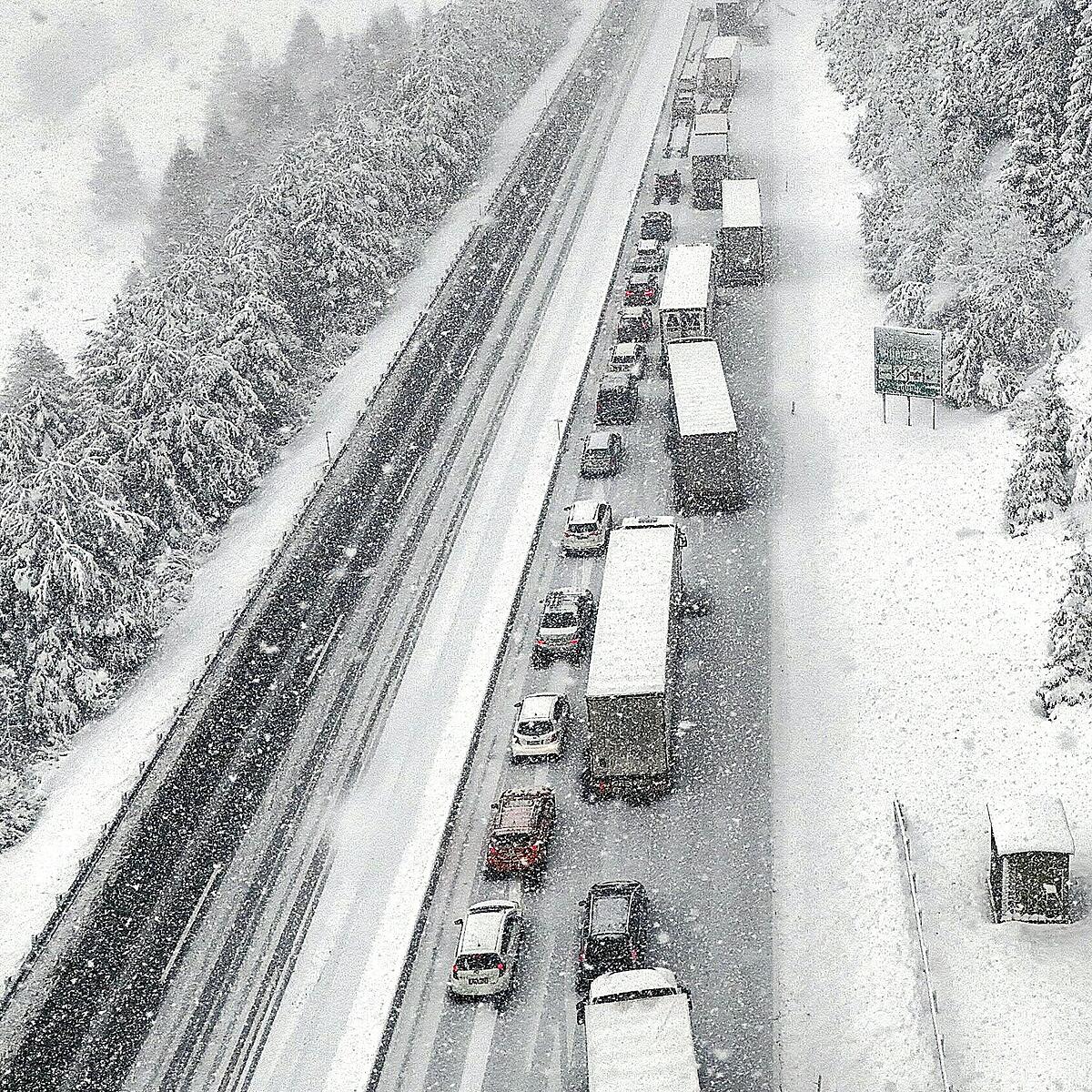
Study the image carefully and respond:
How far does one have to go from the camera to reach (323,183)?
6994 cm

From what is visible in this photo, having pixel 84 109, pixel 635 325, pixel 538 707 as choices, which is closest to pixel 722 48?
pixel 635 325

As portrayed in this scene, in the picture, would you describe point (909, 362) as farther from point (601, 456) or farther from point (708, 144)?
point (708, 144)

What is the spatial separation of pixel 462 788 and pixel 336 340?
38.7m

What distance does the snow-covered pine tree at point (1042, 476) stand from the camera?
1626 inches

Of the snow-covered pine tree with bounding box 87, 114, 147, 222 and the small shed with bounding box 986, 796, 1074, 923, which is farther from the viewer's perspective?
the snow-covered pine tree with bounding box 87, 114, 147, 222

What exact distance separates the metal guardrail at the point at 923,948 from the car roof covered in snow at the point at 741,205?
Answer: 39868 mm

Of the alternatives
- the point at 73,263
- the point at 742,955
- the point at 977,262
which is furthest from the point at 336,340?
the point at 73,263

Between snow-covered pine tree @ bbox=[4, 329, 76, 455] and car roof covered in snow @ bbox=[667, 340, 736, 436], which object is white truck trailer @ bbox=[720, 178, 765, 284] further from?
snow-covered pine tree @ bbox=[4, 329, 76, 455]

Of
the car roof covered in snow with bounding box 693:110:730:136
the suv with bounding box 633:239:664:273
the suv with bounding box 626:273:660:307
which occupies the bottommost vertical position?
the suv with bounding box 626:273:660:307

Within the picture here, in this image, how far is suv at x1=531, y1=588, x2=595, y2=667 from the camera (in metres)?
40.6

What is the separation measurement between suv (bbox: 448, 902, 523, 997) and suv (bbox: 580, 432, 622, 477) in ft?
80.0

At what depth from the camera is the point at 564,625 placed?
135 feet

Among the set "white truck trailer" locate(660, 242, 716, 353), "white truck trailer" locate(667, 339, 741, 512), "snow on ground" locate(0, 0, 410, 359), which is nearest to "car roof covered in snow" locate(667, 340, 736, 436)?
"white truck trailer" locate(667, 339, 741, 512)

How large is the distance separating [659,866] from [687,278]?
1382 inches
